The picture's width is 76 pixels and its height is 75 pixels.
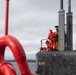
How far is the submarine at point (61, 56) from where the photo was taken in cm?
1522

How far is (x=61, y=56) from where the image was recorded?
51.0 feet

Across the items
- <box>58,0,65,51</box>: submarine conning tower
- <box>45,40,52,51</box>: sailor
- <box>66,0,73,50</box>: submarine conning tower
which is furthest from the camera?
<box>45,40,52,51</box>: sailor

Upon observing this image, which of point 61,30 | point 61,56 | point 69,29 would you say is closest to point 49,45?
point 69,29

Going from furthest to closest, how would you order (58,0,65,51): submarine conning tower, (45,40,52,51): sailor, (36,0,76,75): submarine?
(45,40,52,51): sailor
(58,0,65,51): submarine conning tower
(36,0,76,75): submarine

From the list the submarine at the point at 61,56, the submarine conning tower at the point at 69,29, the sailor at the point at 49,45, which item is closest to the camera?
the submarine at the point at 61,56

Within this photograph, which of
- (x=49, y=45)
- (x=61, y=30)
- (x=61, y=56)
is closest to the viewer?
(x=61, y=56)

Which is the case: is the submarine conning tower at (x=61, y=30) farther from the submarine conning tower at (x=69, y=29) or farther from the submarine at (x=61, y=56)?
the submarine conning tower at (x=69, y=29)

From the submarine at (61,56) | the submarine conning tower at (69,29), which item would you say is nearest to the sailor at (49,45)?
the submarine at (61,56)

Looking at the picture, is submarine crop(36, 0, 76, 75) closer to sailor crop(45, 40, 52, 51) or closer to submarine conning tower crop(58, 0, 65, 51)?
submarine conning tower crop(58, 0, 65, 51)

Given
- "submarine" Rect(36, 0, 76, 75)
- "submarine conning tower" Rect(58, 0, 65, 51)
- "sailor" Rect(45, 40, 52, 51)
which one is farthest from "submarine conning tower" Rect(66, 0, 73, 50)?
"sailor" Rect(45, 40, 52, 51)

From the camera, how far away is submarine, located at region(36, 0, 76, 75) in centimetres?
1522

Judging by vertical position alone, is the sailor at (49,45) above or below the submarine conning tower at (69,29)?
below

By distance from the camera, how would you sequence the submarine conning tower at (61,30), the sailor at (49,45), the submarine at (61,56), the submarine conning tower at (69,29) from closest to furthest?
the submarine at (61,56)
the submarine conning tower at (61,30)
the submarine conning tower at (69,29)
the sailor at (49,45)

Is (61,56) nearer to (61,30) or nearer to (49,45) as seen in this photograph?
(61,30)
